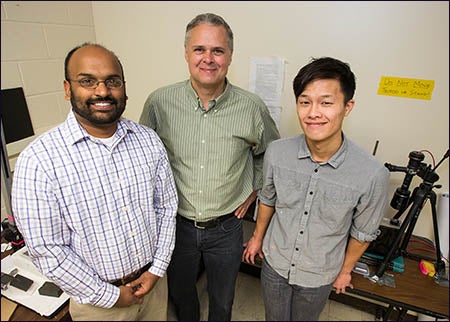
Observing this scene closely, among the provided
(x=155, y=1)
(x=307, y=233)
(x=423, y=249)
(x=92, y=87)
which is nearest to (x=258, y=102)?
(x=307, y=233)

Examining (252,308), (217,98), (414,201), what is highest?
(217,98)

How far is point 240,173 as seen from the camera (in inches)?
54.1

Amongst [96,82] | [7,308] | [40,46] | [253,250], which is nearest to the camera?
[96,82]

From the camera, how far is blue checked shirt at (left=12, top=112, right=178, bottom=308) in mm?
866

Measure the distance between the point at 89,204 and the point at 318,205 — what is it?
831mm

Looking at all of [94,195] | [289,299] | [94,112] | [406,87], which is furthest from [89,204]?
[406,87]

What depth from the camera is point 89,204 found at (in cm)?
93

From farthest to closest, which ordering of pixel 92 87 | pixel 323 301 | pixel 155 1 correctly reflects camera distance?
pixel 155 1 < pixel 323 301 < pixel 92 87

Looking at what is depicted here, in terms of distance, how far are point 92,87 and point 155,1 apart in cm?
123

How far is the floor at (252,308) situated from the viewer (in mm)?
1402

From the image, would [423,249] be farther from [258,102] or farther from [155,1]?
[155,1]

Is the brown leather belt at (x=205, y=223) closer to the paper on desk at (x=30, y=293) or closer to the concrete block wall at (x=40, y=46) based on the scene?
the paper on desk at (x=30, y=293)

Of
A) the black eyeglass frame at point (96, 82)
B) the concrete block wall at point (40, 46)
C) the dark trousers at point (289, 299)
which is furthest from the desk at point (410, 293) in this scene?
the concrete block wall at point (40, 46)

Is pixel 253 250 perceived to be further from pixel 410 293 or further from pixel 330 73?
pixel 330 73
